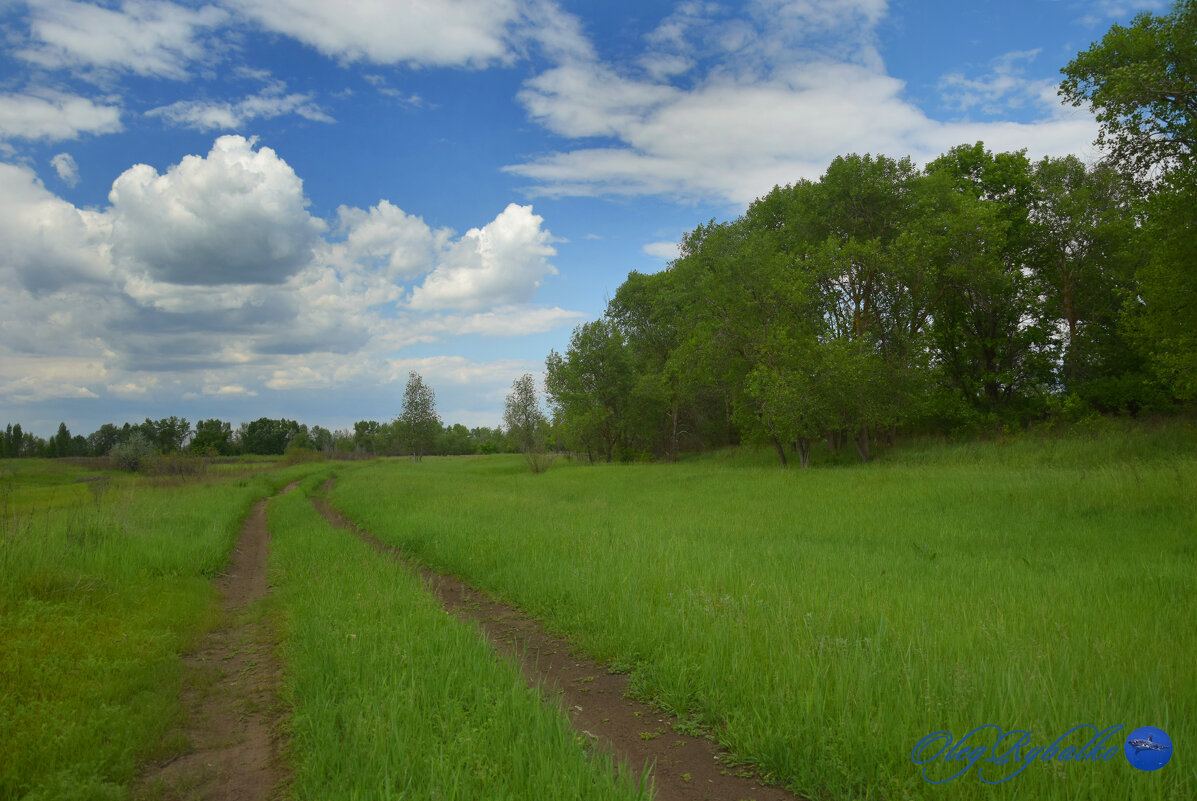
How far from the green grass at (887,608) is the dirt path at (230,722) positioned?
10.6 feet

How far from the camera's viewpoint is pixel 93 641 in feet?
22.3

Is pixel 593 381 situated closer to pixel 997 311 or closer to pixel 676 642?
pixel 997 311

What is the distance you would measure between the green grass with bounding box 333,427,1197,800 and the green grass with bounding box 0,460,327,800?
413 centimetres

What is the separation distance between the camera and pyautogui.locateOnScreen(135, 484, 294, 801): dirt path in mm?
4238

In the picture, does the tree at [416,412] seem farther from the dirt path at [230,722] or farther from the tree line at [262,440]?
the dirt path at [230,722]

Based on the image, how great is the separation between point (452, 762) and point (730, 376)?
3157 cm

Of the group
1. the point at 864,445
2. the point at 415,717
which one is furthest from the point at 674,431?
the point at 415,717

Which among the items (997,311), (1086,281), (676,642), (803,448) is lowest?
(676,642)

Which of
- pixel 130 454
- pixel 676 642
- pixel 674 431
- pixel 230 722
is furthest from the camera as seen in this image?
pixel 130 454

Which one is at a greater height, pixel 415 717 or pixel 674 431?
pixel 674 431

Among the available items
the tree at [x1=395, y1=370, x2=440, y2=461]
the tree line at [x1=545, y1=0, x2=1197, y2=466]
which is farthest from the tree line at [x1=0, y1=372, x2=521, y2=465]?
the tree line at [x1=545, y1=0, x2=1197, y2=466]

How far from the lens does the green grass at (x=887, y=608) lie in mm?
4066

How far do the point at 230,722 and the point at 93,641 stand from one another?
9.62 feet

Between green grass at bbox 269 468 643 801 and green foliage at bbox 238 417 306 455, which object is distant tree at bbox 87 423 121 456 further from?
green grass at bbox 269 468 643 801
